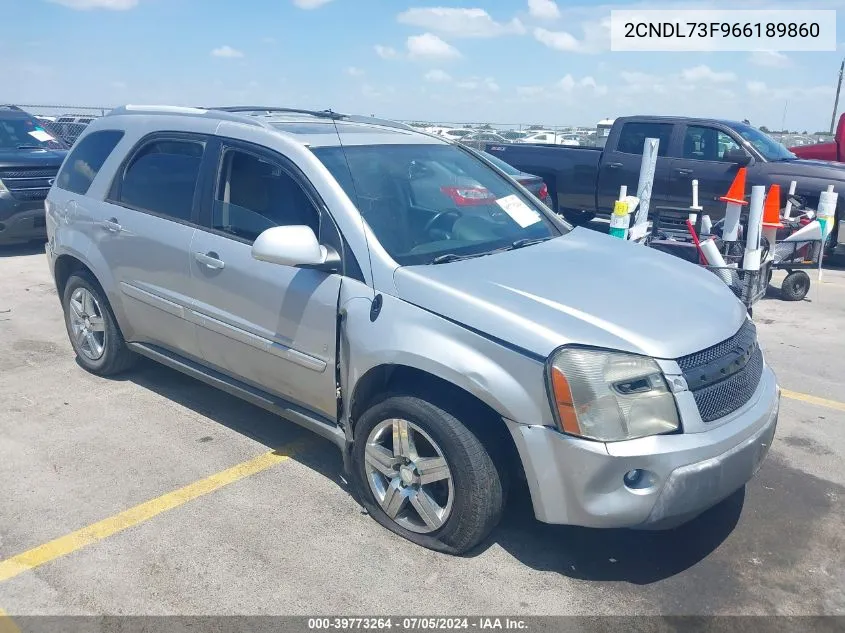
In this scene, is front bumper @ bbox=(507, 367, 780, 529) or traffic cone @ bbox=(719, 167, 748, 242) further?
traffic cone @ bbox=(719, 167, 748, 242)

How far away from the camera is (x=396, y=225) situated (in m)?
3.69

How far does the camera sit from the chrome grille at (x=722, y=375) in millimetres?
2996

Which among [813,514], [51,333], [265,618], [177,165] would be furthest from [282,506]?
[51,333]

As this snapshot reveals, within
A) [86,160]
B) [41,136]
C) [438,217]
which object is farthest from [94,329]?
[41,136]

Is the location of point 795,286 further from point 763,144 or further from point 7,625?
point 7,625

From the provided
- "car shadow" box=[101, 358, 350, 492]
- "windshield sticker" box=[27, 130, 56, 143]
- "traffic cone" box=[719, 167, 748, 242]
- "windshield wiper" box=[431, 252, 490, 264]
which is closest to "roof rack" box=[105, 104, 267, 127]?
"windshield wiper" box=[431, 252, 490, 264]

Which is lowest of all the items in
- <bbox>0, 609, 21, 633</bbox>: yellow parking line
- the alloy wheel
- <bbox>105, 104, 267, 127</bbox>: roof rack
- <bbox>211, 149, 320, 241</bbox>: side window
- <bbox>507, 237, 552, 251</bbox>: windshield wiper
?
<bbox>0, 609, 21, 633</bbox>: yellow parking line

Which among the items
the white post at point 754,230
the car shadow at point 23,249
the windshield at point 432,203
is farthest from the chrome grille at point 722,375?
the car shadow at point 23,249

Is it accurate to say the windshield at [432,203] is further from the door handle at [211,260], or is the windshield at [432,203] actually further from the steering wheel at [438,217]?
the door handle at [211,260]

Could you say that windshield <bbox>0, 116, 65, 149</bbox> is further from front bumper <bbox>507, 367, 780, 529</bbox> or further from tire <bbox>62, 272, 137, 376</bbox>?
front bumper <bbox>507, 367, 780, 529</bbox>

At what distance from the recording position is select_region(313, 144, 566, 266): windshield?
12.0ft

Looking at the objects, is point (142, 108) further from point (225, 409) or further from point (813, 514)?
point (813, 514)

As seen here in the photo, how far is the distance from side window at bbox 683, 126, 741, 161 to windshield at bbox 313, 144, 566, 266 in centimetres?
718

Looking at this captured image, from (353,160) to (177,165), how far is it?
1.22 m
